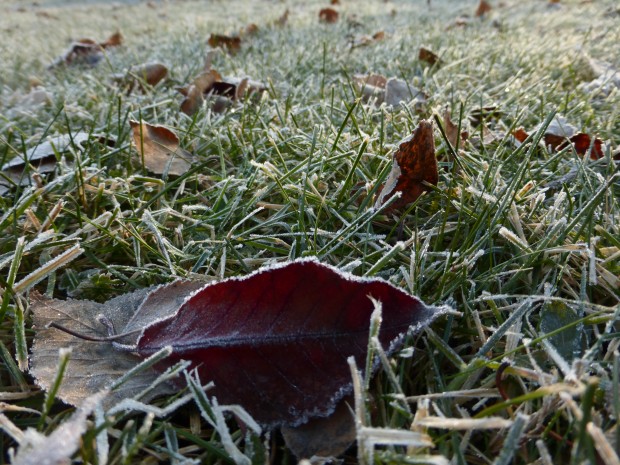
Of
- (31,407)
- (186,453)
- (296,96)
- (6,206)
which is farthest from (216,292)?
(296,96)

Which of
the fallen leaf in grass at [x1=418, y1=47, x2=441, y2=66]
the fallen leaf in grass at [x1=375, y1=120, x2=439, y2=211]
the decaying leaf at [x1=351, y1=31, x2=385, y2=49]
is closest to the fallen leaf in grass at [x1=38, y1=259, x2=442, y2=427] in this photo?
the fallen leaf in grass at [x1=375, y1=120, x2=439, y2=211]

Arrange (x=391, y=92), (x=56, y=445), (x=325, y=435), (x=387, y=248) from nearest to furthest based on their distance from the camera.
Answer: (x=56, y=445)
(x=325, y=435)
(x=387, y=248)
(x=391, y=92)

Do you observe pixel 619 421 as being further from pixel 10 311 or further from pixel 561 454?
pixel 10 311

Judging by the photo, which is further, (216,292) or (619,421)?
(216,292)

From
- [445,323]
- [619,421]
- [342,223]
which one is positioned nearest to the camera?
[619,421]

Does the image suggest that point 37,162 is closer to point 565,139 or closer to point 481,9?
point 565,139

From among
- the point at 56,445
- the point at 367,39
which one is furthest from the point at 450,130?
the point at 367,39

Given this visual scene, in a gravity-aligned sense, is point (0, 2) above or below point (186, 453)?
below

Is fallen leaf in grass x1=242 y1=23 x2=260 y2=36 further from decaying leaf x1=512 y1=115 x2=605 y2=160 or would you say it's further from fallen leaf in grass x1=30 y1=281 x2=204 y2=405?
fallen leaf in grass x1=30 y1=281 x2=204 y2=405
